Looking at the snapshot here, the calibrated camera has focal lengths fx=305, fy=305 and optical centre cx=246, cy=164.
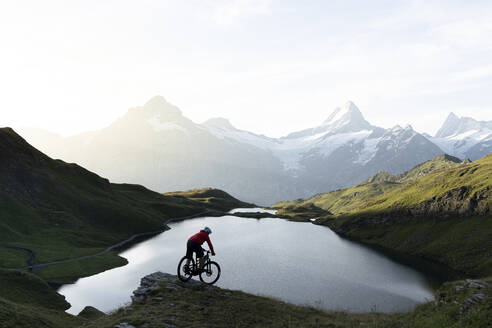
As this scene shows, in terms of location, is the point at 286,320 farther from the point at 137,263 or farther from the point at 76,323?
the point at 137,263

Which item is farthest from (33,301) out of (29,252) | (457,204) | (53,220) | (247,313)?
(457,204)

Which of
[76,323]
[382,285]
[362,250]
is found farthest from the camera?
[362,250]

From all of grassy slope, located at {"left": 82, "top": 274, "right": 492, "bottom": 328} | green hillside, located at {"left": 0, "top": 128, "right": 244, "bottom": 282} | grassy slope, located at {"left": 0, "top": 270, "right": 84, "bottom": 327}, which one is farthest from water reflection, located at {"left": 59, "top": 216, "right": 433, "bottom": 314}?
grassy slope, located at {"left": 82, "top": 274, "right": 492, "bottom": 328}

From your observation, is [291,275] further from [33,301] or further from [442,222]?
[442,222]

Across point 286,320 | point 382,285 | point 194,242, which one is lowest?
point 382,285

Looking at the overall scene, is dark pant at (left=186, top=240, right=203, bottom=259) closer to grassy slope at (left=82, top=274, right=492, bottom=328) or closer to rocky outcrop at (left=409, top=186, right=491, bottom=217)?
grassy slope at (left=82, top=274, right=492, bottom=328)

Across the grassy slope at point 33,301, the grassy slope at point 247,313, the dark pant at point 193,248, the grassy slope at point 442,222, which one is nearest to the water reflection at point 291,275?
the grassy slope at point 33,301

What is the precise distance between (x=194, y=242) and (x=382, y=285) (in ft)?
238

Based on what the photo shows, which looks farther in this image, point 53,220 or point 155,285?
point 53,220

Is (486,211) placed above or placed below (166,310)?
above

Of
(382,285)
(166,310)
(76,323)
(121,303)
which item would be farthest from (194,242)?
(382,285)

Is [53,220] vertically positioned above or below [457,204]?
below

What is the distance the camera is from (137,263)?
328 feet

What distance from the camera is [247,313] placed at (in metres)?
27.8
